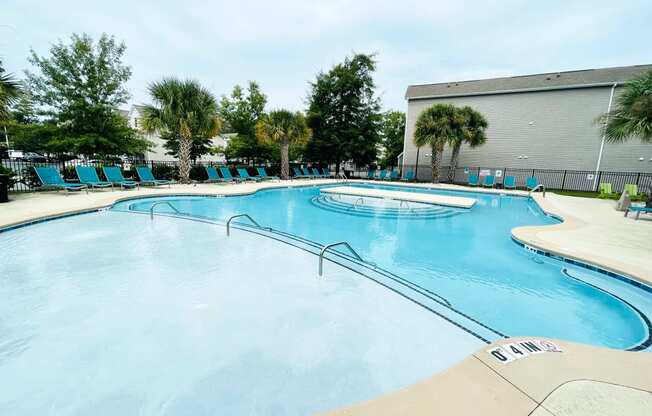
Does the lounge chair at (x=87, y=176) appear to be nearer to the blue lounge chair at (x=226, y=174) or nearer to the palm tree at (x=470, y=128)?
the blue lounge chair at (x=226, y=174)

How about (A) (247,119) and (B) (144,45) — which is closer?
(B) (144,45)

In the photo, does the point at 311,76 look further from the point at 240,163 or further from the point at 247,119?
the point at 240,163

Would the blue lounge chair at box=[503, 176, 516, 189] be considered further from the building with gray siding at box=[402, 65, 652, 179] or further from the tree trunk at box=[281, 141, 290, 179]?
the tree trunk at box=[281, 141, 290, 179]

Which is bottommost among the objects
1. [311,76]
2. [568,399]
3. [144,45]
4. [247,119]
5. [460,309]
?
[460,309]

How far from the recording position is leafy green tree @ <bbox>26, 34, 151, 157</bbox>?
11250 millimetres

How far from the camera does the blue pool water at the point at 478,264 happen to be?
321 centimetres

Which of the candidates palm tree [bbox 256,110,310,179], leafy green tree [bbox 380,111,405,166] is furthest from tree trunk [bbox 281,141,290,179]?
leafy green tree [bbox 380,111,405,166]

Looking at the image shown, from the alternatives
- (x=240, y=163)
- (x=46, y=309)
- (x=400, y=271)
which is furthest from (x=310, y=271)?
(x=240, y=163)

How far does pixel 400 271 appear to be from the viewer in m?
4.58

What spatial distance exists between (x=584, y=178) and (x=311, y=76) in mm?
21144

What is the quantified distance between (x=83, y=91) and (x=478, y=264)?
16.0 meters

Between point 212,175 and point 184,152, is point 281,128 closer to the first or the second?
point 212,175

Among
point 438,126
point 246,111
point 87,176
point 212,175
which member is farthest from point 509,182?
point 87,176

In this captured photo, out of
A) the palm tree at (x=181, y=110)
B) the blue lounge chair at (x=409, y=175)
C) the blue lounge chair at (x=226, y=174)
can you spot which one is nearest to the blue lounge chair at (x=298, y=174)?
the blue lounge chair at (x=226, y=174)
